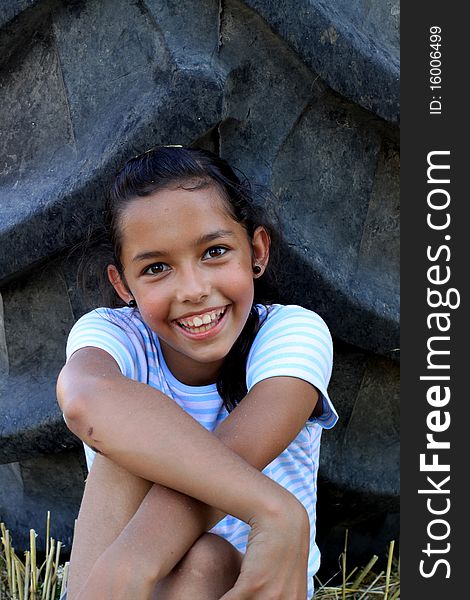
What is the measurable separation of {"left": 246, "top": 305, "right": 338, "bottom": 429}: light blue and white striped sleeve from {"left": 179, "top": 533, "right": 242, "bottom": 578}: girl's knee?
0.27m

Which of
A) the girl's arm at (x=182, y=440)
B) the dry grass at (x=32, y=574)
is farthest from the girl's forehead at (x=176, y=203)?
the dry grass at (x=32, y=574)

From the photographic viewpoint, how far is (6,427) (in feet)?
6.08

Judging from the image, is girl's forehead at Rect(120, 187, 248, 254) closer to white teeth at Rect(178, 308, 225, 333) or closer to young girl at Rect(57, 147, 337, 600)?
young girl at Rect(57, 147, 337, 600)

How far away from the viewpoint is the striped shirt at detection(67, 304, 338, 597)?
168 centimetres

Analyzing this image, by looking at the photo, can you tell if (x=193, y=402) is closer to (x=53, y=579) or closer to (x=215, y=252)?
(x=215, y=252)

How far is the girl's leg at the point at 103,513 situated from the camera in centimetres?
159

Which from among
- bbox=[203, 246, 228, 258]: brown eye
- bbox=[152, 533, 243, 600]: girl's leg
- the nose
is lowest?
bbox=[152, 533, 243, 600]: girl's leg

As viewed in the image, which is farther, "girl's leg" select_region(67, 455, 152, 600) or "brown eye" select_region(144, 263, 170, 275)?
"brown eye" select_region(144, 263, 170, 275)

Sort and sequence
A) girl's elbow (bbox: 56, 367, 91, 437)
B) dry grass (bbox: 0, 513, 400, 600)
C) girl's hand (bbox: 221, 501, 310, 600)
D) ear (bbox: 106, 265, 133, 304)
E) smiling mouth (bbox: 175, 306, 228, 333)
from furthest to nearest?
1. dry grass (bbox: 0, 513, 400, 600)
2. ear (bbox: 106, 265, 133, 304)
3. smiling mouth (bbox: 175, 306, 228, 333)
4. girl's elbow (bbox: 56, 367, 91, 437)
5. girl's hand (bbox: 221, 501, 310, 600)

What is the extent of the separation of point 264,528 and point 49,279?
2.04 feet

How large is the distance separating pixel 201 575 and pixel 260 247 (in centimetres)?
58

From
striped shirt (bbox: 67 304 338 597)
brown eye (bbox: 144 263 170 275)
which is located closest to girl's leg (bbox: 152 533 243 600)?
striped shirt (bbox: 67 304 338 597)

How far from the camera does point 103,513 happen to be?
1.61 metres

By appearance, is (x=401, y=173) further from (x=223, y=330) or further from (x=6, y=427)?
(x=6, y=427)
